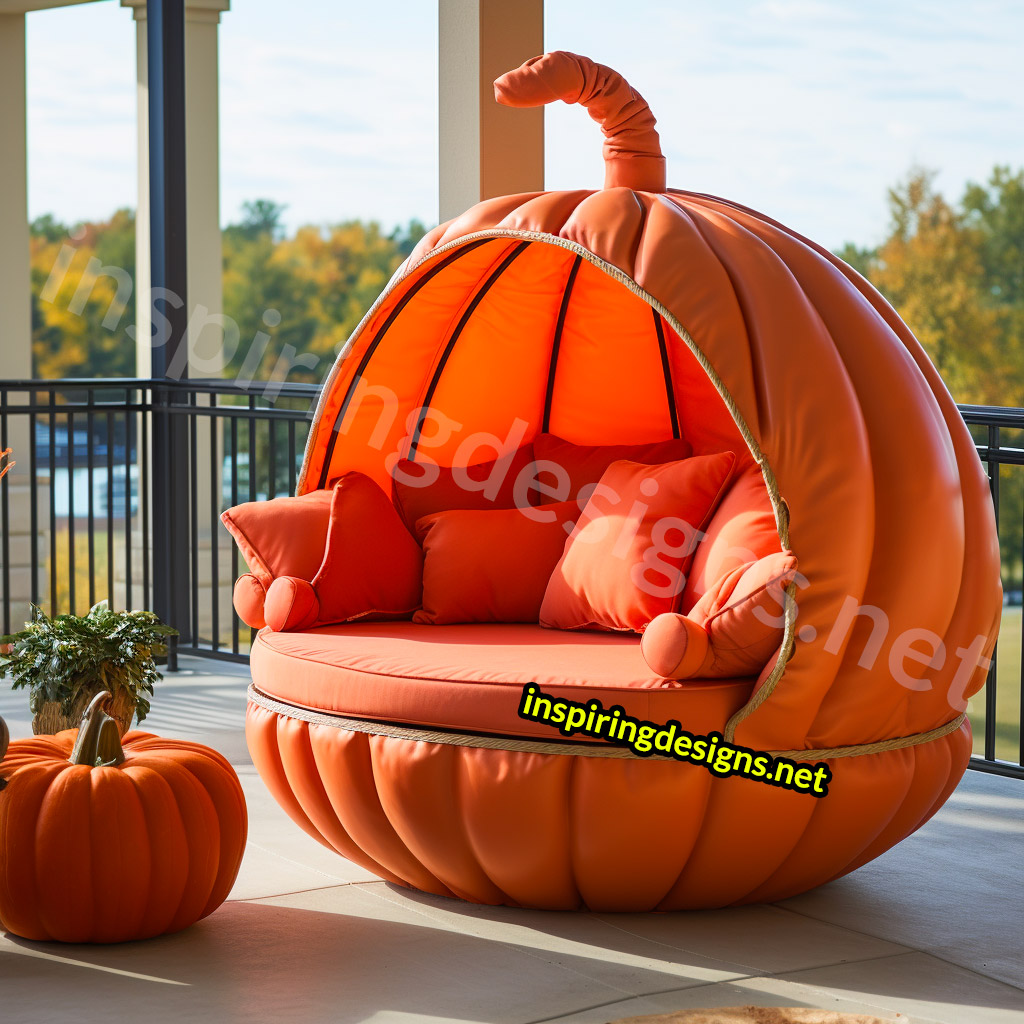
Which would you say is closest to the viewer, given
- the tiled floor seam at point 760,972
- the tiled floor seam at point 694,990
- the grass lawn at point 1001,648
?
the tiled floor seam at point 694,990

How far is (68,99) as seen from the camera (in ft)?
90.9

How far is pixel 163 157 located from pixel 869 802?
13.6ft

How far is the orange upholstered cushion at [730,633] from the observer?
95.9 inches

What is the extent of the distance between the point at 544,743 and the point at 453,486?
126 cm

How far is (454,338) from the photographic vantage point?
143 inches

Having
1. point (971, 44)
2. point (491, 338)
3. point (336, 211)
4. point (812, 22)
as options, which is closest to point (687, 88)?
point (812, 22)

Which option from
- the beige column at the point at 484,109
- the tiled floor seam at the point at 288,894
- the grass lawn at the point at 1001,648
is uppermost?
the beige column at the point at 484,109

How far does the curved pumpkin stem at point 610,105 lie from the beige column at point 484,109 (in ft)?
5.77

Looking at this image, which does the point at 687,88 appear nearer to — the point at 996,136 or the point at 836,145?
the point at 836,145

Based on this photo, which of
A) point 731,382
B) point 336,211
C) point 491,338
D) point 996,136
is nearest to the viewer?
point 731,382

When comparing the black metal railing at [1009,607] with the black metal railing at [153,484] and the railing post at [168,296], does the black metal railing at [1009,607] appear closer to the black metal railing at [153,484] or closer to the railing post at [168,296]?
the black metal railing at [153,484]

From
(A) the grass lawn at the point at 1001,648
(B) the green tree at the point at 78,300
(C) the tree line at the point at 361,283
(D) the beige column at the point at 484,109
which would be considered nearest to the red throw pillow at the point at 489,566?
(D) the beige column at the point at 484,109

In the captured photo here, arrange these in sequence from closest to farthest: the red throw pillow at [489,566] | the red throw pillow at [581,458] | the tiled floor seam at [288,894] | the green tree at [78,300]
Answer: the tiled floor seam at [288,894] < the red throw pillow at [489,566] < the red throw pillow at [581,458] < the green tree at [78,300]

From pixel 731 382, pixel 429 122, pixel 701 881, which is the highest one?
pixel 429 122
